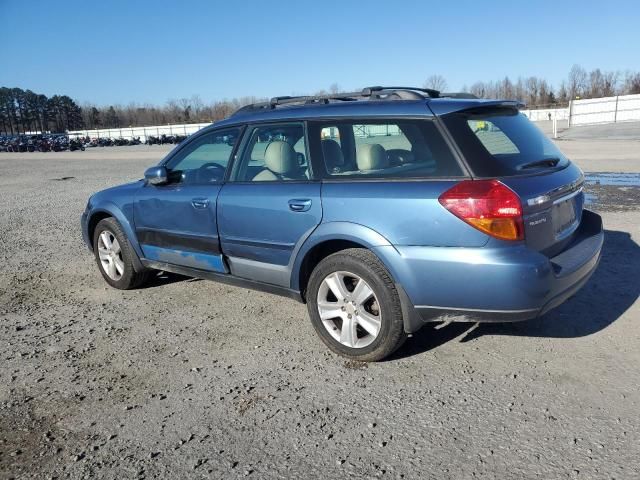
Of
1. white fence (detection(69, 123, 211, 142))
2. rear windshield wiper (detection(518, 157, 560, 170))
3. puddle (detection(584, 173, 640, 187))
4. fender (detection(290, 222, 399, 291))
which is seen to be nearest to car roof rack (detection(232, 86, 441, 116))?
rear windshield wiper (detection(518, 157, 560, 170))

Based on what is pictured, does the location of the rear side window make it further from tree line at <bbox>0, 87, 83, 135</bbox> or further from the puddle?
tree line at <bbox>0, 87, 83, 135</bbox>

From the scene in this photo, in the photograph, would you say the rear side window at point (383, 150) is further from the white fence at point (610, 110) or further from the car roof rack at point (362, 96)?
the white fence at point (610, 110)

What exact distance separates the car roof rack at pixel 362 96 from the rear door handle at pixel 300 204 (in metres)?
0.90

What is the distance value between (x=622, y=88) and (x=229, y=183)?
351 ft

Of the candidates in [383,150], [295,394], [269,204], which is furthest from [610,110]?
[295,394]

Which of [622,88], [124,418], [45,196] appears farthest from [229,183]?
[622,88]

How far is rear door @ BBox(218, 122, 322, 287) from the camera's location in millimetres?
3760

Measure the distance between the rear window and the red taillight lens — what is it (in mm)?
131

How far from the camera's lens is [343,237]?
3.48 m

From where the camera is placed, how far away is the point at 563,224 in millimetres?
3520

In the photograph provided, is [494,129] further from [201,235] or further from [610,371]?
[201,235]

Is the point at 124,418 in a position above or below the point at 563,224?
below

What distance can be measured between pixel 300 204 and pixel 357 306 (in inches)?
31.8

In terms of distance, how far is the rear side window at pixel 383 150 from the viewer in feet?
10.8
